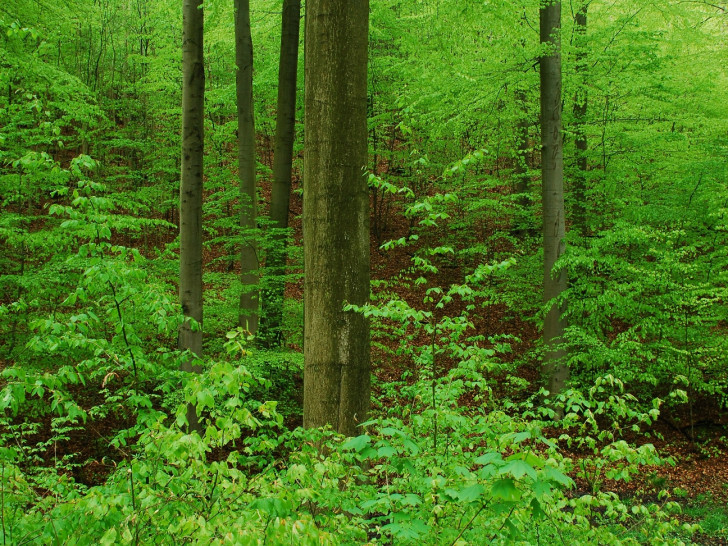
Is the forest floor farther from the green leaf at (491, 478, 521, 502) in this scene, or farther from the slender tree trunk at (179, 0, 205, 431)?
A: the green leaf at (491, 478, 521, 502)

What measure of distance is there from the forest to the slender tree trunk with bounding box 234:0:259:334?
57 mm

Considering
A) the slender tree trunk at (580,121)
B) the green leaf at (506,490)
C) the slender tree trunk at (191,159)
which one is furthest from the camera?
the slender tree trunk at (580,121)

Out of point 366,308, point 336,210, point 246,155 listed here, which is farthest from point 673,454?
point 246,155

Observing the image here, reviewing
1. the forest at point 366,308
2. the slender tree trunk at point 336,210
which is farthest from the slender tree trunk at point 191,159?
the slender tree trunk at point 336,210

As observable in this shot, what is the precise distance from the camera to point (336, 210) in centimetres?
346

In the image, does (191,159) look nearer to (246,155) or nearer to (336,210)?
(246,155)

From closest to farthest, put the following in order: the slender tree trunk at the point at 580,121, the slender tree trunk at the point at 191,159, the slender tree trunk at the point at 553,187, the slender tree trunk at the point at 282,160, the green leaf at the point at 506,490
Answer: the green leaf at the point at 506,490, the slender tree trunk at the point at 191,159, the slender tree trunk at the point at 553,187, the slender tree trunk at the point at 282,160, the slender tree trunk at the point at 580,121

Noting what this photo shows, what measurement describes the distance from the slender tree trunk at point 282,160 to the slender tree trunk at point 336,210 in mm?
4847

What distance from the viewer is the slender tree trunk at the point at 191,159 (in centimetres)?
607

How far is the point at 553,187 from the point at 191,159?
588 cm

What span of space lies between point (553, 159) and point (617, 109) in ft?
8.04

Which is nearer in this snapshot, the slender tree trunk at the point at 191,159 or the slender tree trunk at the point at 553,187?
the slender tree trunk at the point at 191,159

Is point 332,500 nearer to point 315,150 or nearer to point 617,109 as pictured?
point 315,150

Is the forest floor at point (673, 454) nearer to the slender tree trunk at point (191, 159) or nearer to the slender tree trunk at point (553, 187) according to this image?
the slender tree trunk at point (553, 187)
